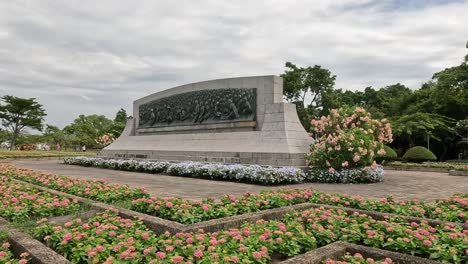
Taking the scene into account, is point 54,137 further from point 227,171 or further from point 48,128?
point 227,171

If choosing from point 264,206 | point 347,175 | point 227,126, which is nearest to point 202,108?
point 227,126

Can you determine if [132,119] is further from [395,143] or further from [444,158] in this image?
[444,158]

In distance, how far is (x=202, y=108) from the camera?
15.9 metres

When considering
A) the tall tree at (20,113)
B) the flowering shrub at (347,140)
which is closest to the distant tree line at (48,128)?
the tall tree at (20,113)

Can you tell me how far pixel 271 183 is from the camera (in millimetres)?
9977

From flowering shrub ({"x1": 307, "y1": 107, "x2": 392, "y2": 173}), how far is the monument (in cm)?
93

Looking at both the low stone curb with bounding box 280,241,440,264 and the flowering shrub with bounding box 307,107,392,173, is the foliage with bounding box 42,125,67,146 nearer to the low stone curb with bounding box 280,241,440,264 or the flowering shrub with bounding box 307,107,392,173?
the flowering shrub with bounding box 307,107,392,173

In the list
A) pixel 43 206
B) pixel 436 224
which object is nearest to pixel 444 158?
pixel 436 224

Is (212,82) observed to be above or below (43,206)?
above

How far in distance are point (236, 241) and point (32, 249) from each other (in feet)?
6.08

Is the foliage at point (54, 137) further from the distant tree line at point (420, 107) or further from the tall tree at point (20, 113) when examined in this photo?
the distant tree line at point (420, 107)

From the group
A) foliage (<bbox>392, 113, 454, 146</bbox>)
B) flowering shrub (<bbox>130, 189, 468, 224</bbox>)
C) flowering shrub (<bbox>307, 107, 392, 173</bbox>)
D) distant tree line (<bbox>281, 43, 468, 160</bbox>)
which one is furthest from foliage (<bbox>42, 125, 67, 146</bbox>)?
flowering shrub (<bbox>130, 189, 468, 224</bbox>)

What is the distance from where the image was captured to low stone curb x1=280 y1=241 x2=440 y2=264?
3.04m

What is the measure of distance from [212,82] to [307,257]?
42.9 ft
